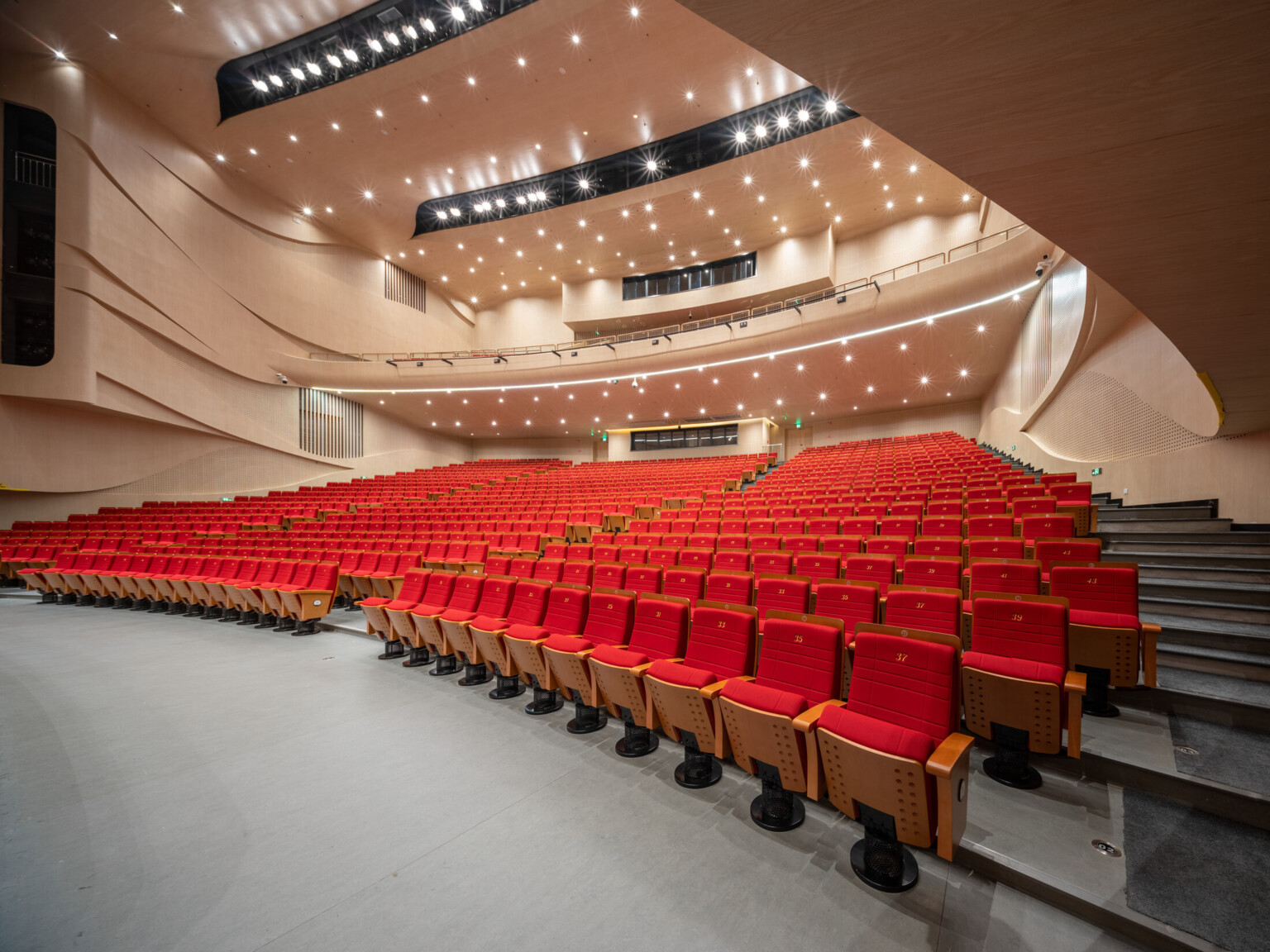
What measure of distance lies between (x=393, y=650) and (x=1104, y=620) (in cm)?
443

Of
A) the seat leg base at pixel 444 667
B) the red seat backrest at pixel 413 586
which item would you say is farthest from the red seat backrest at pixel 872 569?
the red seat backrest at pixel 413 586

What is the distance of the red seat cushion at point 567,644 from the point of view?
250cm

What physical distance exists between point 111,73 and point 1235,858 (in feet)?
52.2

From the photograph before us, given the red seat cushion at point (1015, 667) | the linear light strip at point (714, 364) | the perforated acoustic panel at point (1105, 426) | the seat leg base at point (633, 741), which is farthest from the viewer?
the linear light strip at point (714, 364)

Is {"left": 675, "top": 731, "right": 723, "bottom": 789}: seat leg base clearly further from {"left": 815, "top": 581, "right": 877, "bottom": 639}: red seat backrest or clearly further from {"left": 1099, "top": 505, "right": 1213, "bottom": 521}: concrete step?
{"left": 1099, "top": 505, "right": 1213, "bottom": 521}: concrete step

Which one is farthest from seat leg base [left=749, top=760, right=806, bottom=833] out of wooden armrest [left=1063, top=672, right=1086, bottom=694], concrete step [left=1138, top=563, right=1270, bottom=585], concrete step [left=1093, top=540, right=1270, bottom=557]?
concrete step [left=1093, top=540, right=1270, bottom=557]

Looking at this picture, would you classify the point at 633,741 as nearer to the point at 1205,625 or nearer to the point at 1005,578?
the point at 1005,578

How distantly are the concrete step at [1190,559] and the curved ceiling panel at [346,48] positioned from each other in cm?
1044

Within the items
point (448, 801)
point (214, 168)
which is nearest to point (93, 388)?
point (214, 168)

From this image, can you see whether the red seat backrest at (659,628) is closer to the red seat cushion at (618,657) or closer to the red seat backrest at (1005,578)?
the red seat cushion at (618,657)

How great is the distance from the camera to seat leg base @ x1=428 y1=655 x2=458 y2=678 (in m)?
3.43

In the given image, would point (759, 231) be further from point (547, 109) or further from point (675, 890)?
point (675, 890)

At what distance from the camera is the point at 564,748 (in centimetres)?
236

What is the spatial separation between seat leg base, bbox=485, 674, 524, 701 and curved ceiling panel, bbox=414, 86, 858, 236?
33.3 feet
